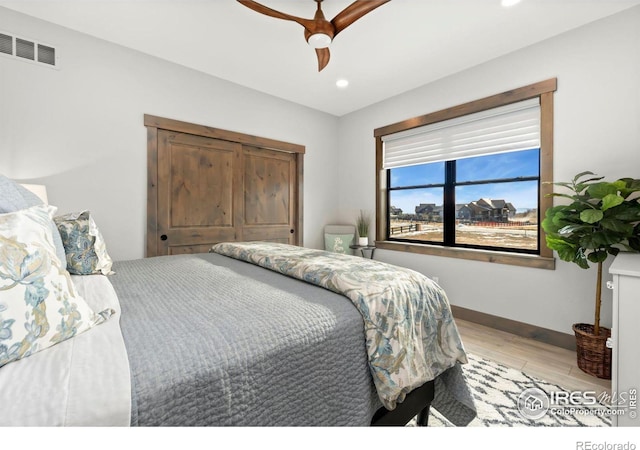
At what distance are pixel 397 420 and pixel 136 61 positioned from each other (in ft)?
11.4

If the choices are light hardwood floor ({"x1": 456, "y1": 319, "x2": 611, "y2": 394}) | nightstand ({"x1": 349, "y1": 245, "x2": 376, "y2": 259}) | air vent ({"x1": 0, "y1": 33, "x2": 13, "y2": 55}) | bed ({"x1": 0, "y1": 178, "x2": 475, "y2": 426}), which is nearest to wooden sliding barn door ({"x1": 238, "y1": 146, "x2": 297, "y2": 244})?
nightstand ({"x1": 349, "y1": 245, "x2": 376, "y2": 259})

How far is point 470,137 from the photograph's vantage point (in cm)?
292

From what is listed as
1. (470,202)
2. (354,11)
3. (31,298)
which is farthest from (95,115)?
(470,202)

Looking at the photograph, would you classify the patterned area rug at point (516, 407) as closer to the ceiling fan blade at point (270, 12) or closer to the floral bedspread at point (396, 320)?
the floral bedspread at point (396, 320)

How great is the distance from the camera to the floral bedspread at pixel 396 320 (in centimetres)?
100

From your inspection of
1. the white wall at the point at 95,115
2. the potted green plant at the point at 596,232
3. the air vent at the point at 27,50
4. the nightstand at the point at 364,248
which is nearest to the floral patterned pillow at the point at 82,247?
the white wall at the point at 95,115

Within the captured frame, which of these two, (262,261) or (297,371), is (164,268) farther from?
(297,371)

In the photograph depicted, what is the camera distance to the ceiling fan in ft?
5.78

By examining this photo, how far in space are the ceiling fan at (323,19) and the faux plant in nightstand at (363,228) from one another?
2.32 metres

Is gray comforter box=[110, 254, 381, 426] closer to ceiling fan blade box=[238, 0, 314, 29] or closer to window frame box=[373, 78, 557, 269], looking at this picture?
ceiling fan blade box=[238, 0, 314, 29]

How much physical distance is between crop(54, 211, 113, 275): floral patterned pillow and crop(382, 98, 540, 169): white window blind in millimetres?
3172

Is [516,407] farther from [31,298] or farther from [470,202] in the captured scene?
[31,298]
